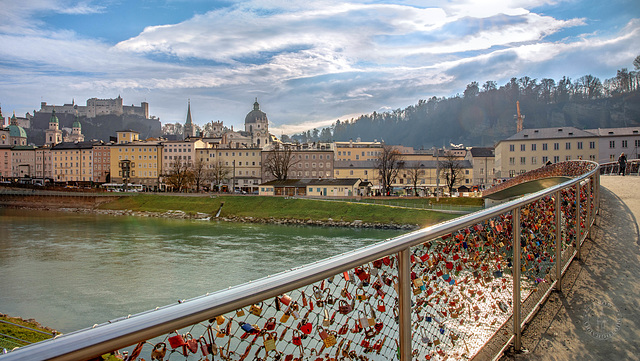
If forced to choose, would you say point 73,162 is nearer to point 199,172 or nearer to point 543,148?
point 199,172

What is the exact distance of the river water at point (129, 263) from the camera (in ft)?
54.6

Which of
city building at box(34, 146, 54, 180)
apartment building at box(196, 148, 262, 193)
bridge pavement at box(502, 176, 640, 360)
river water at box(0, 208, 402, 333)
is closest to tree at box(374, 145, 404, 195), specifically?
apartment building at box(196, 148, 262, 193)

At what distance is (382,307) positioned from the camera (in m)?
2.88

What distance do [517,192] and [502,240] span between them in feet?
120

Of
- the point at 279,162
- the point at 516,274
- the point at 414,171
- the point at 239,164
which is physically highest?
the point at 279,162

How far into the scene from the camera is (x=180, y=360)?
379 inches

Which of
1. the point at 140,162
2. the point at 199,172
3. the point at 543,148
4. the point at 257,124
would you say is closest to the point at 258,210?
the point at 199,172

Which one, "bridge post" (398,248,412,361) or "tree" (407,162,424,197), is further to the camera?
"tree" (407,162,424,197)

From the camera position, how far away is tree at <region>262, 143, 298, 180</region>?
90062mm

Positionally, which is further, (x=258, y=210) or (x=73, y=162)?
(x=73, y=162)

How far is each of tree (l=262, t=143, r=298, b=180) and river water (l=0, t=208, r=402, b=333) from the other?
46019mm

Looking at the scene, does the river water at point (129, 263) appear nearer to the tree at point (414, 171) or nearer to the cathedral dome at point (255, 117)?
the tree at point (414, 171)

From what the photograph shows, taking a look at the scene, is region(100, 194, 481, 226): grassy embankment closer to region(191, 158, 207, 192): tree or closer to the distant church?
region(191, 158, 207, 192): tree

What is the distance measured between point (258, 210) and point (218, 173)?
124 ft
